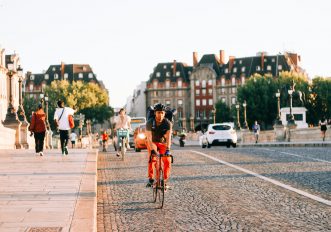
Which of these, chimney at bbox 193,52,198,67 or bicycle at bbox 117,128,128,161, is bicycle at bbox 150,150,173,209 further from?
chimney at bbox 193,52,198,67

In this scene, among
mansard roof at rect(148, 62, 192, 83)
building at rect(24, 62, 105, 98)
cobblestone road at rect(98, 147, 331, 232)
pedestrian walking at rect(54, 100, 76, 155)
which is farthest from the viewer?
building at rect(24, 62, 105, 98)

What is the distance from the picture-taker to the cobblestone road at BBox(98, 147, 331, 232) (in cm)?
798

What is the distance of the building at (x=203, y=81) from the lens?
470ft

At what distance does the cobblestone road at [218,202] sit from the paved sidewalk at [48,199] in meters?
0.37

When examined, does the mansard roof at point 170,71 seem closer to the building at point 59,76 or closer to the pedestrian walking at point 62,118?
the building at point 59,76

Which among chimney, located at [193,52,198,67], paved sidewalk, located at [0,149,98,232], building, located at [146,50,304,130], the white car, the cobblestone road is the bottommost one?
the cobblestone road

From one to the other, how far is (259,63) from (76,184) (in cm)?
13375

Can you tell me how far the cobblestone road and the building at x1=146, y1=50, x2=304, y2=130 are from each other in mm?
127298

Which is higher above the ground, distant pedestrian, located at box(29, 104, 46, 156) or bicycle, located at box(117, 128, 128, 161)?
distant pedestrian, located at box(29, 104, 46, 156)

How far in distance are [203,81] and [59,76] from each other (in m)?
34.0

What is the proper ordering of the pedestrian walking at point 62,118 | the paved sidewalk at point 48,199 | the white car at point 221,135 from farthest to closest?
the white car at point 221,135 < the pedestrian walking at point 62,118 < the paved sidewalk at point 48,199

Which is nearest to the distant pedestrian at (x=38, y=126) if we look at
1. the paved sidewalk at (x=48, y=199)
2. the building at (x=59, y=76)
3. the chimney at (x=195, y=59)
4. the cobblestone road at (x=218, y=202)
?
the cobblestone road at (x=218, y=202)

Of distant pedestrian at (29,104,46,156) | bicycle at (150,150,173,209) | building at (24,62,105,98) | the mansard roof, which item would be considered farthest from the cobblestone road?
building at (24,62,105,98)

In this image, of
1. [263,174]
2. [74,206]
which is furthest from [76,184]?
[263,174]
